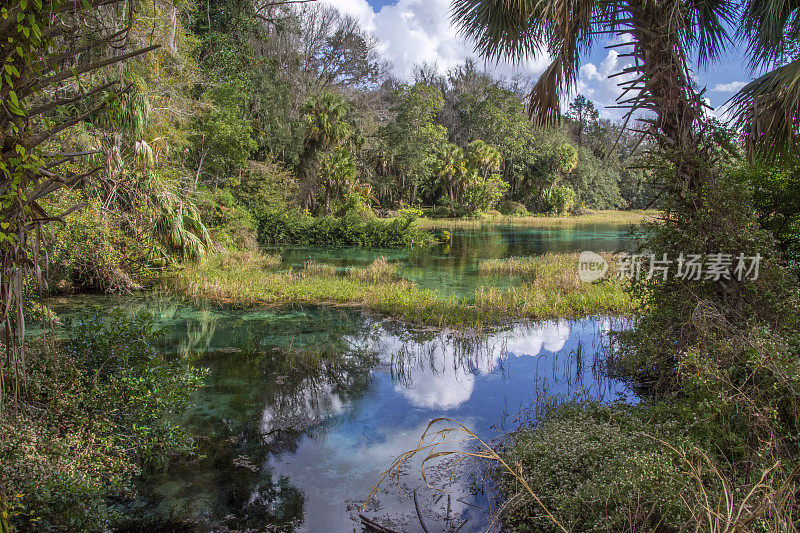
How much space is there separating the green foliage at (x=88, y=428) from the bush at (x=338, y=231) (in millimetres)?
19709

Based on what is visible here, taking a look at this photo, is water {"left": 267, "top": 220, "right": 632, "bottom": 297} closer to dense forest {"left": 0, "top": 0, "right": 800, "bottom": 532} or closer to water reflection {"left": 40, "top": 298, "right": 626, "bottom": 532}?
dense forest {"left": 0, "top": 0, "right": 800, "bottom": 532}

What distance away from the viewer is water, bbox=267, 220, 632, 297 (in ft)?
48.4

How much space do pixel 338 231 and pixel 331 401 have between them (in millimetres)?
19346

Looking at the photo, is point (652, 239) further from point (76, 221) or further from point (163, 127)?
point (163, 127)

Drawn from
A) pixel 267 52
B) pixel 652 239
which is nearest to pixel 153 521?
pixel 652 239

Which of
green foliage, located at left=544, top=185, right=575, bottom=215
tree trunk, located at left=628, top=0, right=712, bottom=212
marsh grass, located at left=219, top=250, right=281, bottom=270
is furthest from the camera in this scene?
green foliage, located at left=544, top=185, right=575, bottom=215

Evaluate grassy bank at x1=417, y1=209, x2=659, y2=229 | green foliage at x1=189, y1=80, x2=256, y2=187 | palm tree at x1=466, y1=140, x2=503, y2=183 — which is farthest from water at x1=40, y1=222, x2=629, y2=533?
palm tree at x1=466, y1=140, x2=503, y2=183

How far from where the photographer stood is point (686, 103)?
5602 mm

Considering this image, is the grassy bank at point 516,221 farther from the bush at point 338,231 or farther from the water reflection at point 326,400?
the water reflection at point 326,400

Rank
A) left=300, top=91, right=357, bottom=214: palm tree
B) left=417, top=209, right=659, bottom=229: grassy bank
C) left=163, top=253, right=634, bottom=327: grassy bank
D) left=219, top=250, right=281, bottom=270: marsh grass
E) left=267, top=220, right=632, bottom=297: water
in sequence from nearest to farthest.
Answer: left=163, top=253, right=634, bottom=327: grassy bank < left=267, top=220, right=632, bottom=297: water < left=219, top=250, right=281, bottom=270: marsh grass < left=300, top=91, right=357, bottom=214: palm tree < left=417, top=209, right=659, bottom=229: grassy bank

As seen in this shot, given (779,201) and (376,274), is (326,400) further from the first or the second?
(376,274)

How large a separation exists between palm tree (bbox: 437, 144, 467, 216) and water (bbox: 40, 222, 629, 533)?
30748 mm

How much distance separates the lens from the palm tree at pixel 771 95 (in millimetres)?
4980

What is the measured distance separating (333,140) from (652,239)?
2319 centimetres
